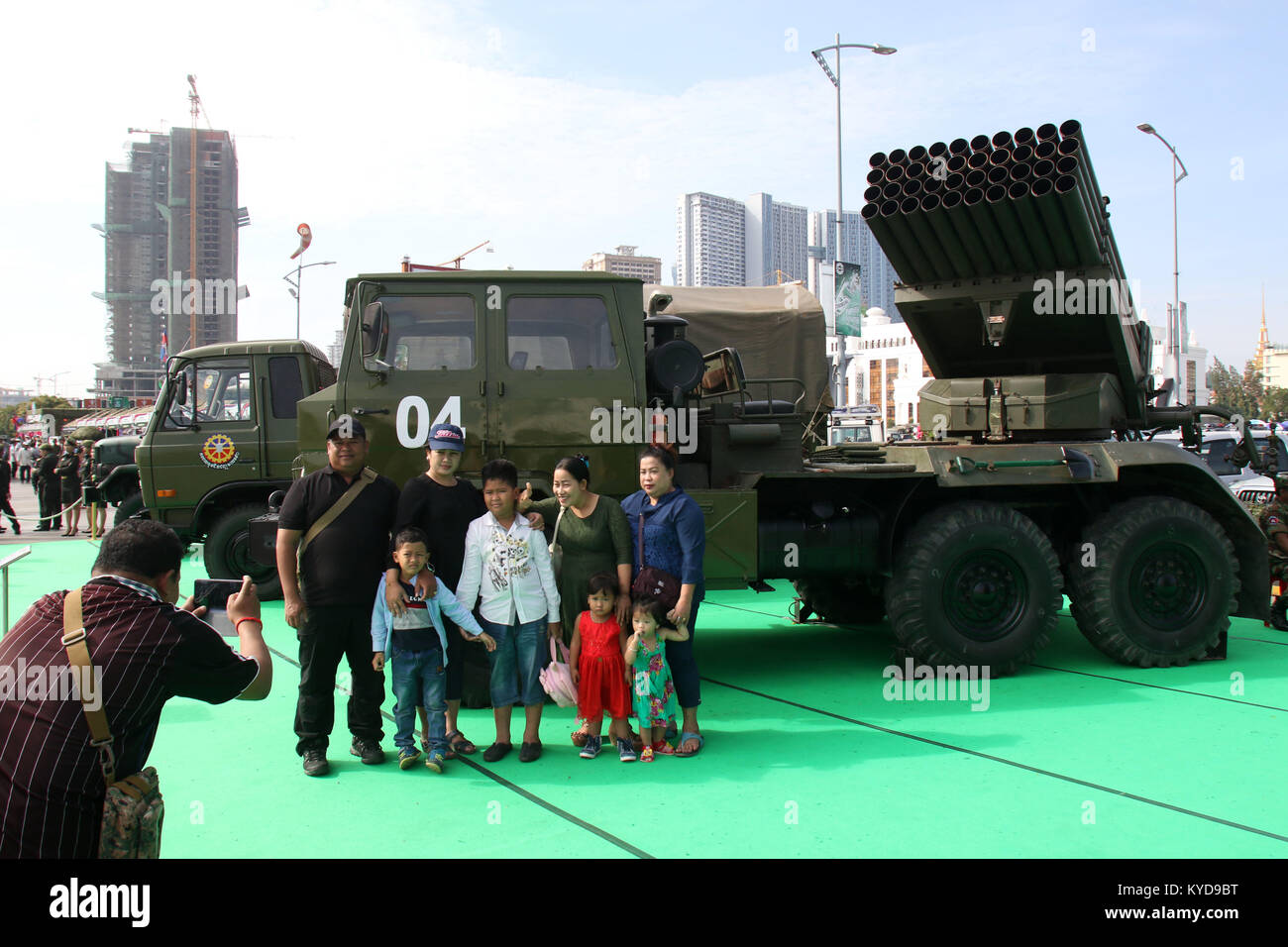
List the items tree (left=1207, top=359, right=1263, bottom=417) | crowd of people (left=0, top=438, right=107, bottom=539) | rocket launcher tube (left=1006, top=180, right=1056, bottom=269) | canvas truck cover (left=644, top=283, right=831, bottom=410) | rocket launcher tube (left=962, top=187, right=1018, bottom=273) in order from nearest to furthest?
1. rocket launcher tube (left=1006, top=180, right=1056, bottom=269)
2. rocket launcher tube (left=962, top=187, right=1018, bottom=273)
3. canvas truck cover (left=644, top=283, right=831, bottom=410)
4. crowd of people (left=0, top=438, right=107, bottom=539)
5. tree (left=1207, top=359, right=1263, bottom=417)

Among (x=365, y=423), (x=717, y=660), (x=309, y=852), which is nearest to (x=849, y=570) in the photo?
(x=717, y=660)

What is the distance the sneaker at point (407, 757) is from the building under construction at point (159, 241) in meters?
57.9

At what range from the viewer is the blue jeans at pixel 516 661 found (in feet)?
16.8

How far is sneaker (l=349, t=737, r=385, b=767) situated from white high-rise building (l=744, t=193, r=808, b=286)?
147ft

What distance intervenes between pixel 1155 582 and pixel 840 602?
2680 millimetres

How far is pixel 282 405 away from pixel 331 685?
19.2ft

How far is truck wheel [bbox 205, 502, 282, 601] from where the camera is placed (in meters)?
9.84

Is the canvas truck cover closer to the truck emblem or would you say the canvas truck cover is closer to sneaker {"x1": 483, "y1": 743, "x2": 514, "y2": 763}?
the truck emblem

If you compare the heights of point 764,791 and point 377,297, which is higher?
point 377,297

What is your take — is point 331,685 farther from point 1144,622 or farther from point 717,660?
point 1144,622

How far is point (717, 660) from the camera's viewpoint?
746 cm

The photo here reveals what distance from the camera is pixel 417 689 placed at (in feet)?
16.6
